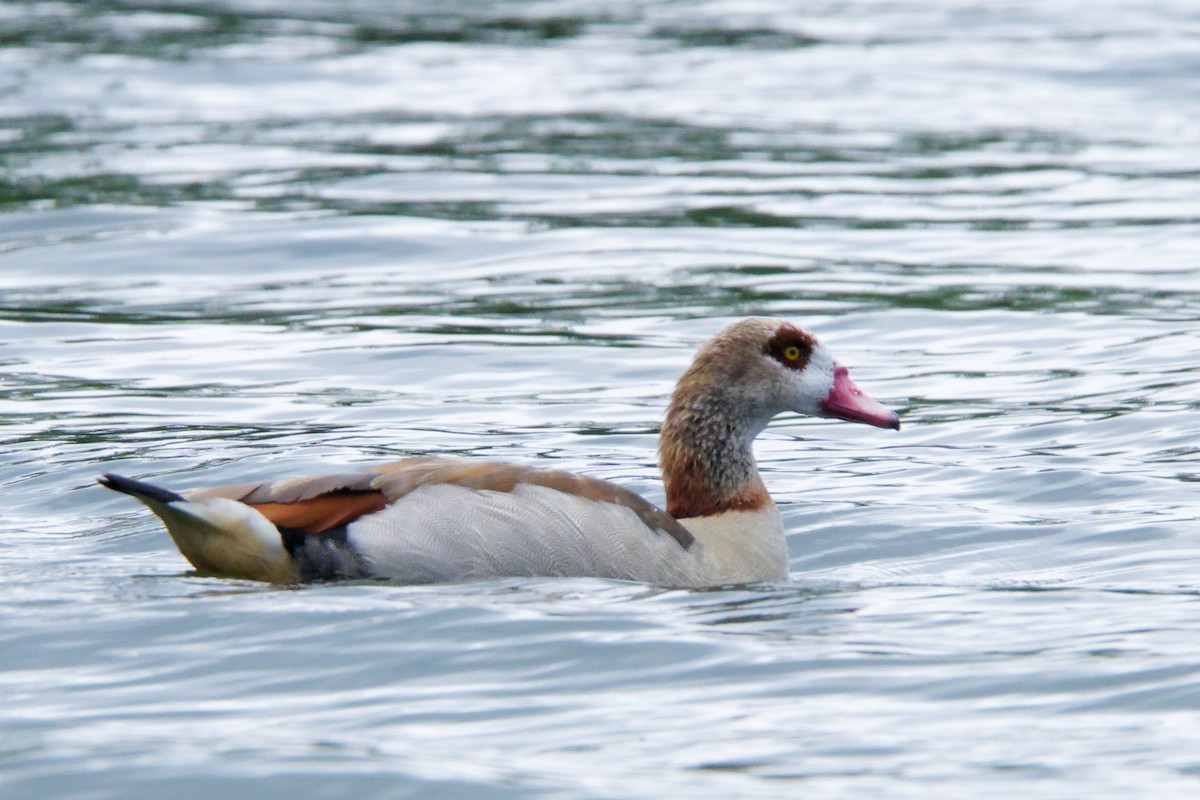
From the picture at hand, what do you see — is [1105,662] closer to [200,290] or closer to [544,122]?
[200,290]

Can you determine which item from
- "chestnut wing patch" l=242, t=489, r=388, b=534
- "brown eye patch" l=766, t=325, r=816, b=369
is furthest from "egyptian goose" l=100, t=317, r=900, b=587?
"brown eye patch" l=766, t=325, r=816, b=369

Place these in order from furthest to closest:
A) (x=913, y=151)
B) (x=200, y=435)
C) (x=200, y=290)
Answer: (x=913, y=151) < (x=200, y=290) < (x=200, y=435)

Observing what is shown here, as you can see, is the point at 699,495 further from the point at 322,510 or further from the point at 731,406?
the point at 322,510

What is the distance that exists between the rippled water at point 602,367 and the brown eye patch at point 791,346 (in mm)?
837

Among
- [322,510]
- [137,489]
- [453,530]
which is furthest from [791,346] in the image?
[137,489]

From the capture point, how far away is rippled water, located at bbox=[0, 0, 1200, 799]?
5996 mm

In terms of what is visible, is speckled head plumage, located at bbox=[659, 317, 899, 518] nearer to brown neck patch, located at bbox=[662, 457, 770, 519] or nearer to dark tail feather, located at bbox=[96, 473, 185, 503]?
brown neck patch, located at bbox=[662, 457, 770, 519]

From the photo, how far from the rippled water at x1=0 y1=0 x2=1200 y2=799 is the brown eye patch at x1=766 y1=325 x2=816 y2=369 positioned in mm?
837

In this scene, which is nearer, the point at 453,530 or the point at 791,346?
the point at 453,530

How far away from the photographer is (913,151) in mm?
20266

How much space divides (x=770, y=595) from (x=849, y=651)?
1067mm

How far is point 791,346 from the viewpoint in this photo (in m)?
8.56

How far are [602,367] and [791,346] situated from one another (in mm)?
4017

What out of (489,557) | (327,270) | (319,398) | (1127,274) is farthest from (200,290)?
(489,557)
